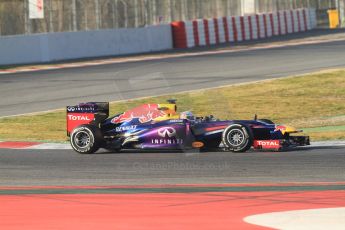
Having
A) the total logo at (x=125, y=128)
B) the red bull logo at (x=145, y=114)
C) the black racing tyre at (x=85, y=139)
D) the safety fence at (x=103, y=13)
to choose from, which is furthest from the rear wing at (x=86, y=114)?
the safety fence at (x=103, y=13)

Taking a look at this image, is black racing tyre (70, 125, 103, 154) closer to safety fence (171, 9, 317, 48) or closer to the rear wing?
the rear wing

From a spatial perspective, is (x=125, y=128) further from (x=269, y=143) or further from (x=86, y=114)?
(x=269, y=143)

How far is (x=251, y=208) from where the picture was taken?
11273 mm

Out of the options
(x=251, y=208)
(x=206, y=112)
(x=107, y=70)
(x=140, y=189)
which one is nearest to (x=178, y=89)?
(x=206, y=112)

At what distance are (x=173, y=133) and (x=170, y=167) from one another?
132 cm

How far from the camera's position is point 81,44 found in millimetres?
39656

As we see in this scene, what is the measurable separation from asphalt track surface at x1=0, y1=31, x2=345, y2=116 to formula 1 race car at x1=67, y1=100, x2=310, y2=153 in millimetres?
7147

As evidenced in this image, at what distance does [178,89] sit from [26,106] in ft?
16.1

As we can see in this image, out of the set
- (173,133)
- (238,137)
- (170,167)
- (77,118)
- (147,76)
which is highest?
(147,76)

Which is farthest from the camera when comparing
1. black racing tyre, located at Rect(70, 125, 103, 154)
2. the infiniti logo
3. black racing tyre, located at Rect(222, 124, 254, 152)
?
black racing tyre, located at Rect(70, 125, 103, 154)

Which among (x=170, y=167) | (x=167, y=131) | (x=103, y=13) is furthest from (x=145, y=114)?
(x=103, y=13)

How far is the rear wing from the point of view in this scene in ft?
56.2

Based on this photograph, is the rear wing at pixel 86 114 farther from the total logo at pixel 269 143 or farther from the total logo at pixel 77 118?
the total logo at pixel 269 143

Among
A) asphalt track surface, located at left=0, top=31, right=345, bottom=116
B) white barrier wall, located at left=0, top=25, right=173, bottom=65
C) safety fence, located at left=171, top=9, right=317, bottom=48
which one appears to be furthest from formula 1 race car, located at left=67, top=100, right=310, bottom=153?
safety fence, located at left=171, top=9, right=317, bottom=48
